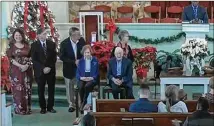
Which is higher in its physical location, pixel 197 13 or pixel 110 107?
pixel 197 13

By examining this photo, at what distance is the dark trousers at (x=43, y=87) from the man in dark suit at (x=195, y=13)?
2.68m

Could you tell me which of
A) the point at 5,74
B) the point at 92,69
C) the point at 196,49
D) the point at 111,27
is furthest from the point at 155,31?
the point at 5,74

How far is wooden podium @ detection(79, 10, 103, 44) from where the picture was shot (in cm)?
933

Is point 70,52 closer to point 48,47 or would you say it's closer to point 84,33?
point 48,47

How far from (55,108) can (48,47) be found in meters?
0.93

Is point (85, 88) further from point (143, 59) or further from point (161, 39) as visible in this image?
point (161, 39)

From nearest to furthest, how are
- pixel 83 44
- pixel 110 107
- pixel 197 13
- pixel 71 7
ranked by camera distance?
pixel 110 107
pixel 83 44
pixel 197 13
pixel 71 7

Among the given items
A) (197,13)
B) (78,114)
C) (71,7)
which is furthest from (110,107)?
(71,7)

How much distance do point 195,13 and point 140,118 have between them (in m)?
3.97

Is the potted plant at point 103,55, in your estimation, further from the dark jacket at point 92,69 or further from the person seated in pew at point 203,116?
the person seated in pew at point 203,116

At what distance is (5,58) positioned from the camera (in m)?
7.18

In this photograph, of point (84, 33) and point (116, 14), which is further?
point (116, 14)

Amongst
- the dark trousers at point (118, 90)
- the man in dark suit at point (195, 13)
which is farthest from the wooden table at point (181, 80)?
the man in dark suit at point (195, 13)

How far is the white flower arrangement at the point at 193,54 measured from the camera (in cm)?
725
